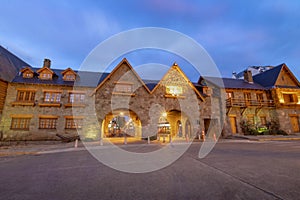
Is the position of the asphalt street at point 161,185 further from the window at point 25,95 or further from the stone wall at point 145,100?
the window at point 25,95

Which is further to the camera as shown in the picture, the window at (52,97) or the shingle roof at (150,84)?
the shingle roof at (150,84)

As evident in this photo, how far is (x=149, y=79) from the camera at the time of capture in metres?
21.9

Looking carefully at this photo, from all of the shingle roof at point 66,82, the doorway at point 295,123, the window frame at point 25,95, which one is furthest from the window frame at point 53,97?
the doorway at point 295,123

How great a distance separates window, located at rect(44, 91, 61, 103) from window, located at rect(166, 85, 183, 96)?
1272 cm

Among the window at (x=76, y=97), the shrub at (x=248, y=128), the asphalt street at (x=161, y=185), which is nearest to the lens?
the asphalt street at (x=161, y=185)

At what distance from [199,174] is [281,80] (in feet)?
86.9

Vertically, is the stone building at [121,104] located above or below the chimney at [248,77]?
below

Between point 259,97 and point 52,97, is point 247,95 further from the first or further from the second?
point 52,97

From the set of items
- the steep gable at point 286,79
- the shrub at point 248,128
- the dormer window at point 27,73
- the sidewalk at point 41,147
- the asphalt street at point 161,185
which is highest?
the steep gable at point 286,79

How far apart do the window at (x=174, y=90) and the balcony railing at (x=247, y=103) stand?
714cm

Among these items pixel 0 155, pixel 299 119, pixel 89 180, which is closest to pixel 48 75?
pixel 0 155

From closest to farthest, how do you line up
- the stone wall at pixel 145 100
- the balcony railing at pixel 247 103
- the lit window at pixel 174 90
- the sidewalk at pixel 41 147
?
the sidewalk at pixel 41 147, the stone wall at pixel 145 100, the lit window at pixel 174 90, the balcony railing at pixel 247 103

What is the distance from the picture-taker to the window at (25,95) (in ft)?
49.5

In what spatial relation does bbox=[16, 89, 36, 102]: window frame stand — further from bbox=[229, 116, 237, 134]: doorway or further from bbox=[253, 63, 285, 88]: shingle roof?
bbox=[253, 63, 285, 88]: shingle roof
